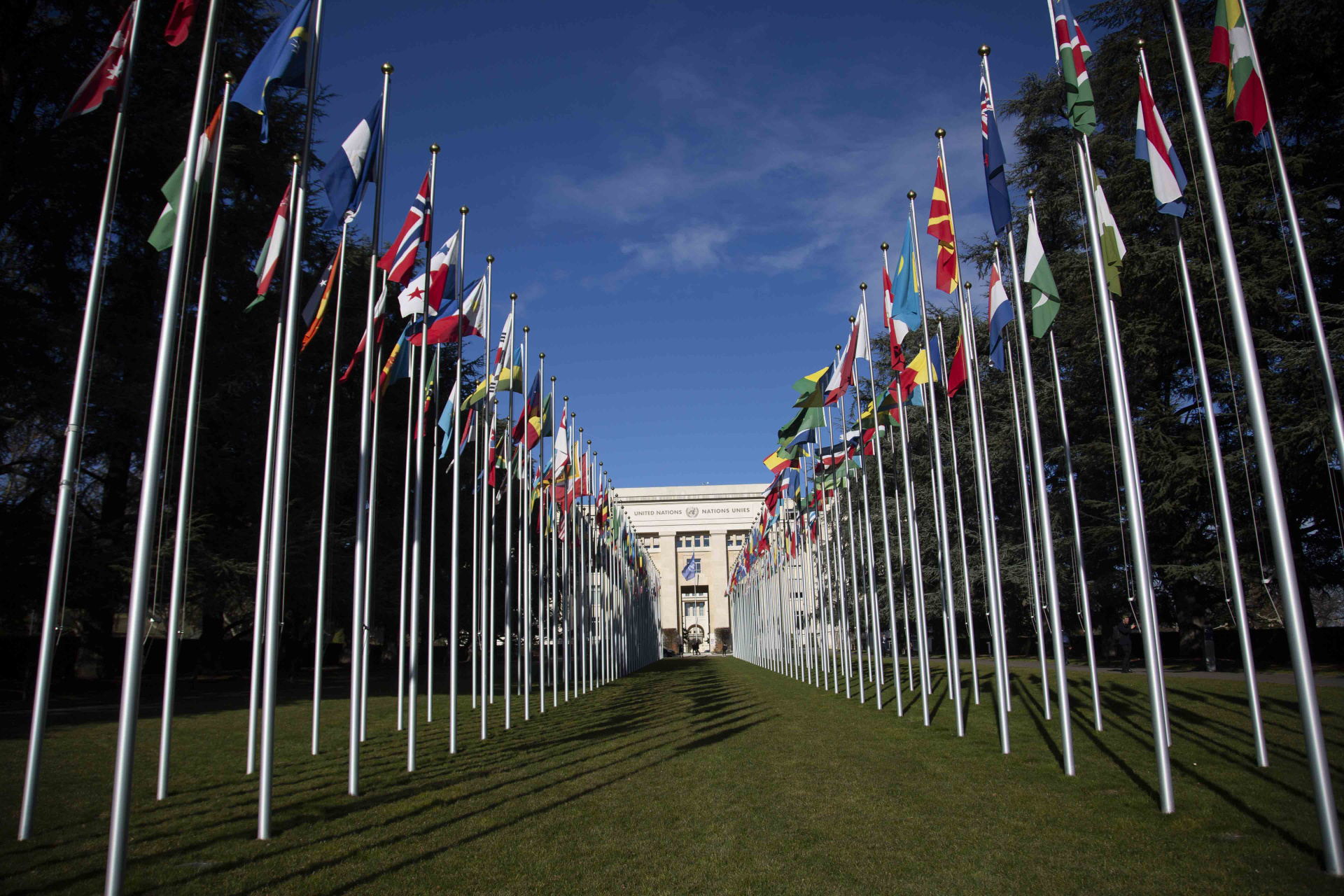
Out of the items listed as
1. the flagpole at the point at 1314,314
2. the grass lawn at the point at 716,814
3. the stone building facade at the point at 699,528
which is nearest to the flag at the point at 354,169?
the grass lawn at the point at 716,814

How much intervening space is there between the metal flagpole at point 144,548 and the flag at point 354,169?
2524mm

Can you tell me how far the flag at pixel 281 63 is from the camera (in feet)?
28.9

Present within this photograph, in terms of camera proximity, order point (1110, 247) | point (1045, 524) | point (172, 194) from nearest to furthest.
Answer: point (172, 194) → point (1045, 524) → point (1110, 247)

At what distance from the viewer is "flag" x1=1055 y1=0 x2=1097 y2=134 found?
30.0 ft

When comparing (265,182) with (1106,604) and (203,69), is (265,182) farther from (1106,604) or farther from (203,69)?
(1106,604)

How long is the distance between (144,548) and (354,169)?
19.0 ft

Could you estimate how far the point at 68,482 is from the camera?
8078 mm

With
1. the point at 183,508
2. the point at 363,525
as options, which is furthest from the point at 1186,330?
the point at 183,508

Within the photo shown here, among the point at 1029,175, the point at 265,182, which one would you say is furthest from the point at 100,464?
the point at 1029,175

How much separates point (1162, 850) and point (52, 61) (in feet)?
87.5

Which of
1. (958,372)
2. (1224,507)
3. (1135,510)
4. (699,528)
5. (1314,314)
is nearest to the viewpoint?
(1314,314)

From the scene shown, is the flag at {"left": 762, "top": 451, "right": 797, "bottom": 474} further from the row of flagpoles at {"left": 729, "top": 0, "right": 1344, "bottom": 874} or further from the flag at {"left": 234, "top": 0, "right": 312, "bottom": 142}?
the flag at {"left": 234, "top": 0, "right": 312, "bottom": 142}

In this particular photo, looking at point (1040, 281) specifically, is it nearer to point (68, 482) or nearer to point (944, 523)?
point (944, 523)

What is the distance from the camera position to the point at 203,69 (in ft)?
25.6
